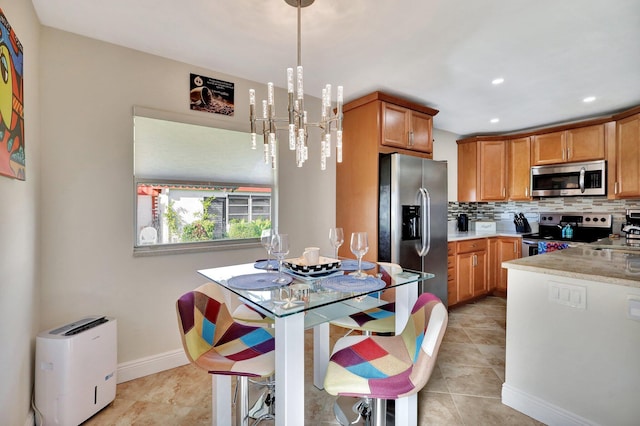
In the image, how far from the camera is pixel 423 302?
4.37ft

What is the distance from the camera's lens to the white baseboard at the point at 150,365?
2.13 metres

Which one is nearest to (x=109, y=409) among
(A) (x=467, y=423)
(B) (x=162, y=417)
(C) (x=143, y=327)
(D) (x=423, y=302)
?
(B) (x=162, y=417)

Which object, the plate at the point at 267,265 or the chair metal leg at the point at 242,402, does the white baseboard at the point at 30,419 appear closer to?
the chair metal leg at the point at 242,402

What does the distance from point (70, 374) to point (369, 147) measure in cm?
283

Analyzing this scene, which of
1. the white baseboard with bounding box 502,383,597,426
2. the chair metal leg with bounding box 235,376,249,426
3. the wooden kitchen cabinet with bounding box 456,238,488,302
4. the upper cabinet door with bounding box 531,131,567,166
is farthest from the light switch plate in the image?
the upper cabinet door with bounding box 531,131,567,166

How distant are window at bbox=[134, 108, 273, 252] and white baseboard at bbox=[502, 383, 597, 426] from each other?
226cm

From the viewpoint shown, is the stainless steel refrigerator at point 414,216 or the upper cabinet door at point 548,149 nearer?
the stainless steel refrigerator at point 414,216

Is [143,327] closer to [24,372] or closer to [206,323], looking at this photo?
[24,372]

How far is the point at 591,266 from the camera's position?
5.56ft

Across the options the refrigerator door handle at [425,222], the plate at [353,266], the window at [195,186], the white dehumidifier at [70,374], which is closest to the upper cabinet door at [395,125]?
the refrigerator door handle at [425,222]

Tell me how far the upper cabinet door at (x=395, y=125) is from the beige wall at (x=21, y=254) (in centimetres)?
262

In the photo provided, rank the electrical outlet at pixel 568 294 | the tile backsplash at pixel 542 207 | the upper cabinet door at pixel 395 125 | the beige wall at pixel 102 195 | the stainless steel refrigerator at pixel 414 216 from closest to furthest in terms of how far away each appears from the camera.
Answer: the electrical outlet at pixel 568 294, the beige wall at pixel 102 195, the stainless steel refrigerator at pixel 414 216, the upper cabinet door at pixel 395 125, the tile backsplash at pixel 542 207

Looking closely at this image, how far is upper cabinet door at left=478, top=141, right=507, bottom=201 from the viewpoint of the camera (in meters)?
4.29

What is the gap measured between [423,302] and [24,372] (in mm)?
2097
